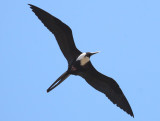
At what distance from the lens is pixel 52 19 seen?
13.1 m

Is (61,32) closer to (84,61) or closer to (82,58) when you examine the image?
(82,58)

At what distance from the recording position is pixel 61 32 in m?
13.2

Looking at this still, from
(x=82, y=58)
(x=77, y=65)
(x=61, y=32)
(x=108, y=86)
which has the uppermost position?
(x=61, y=32)

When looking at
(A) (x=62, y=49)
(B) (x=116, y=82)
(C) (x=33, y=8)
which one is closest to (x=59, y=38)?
(A) (x=62, y=49)

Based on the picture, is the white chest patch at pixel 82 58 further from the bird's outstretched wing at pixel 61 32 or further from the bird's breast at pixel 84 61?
the bird's outstretched wing at pixel 61 32

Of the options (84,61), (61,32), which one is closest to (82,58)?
(84,61)

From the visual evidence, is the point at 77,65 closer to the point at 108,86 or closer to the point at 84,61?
the point at 84,61

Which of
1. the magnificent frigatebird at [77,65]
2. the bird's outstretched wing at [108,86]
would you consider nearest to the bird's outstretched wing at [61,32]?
the magnificent frigatebird at [77,65]

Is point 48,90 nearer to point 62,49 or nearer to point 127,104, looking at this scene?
point 62,49

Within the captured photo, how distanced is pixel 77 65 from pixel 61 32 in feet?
3.56

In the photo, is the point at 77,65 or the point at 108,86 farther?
the point at 108,86

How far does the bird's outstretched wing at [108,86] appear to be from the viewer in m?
13.8

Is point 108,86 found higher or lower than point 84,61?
lower

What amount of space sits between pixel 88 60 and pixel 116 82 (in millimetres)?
1143
